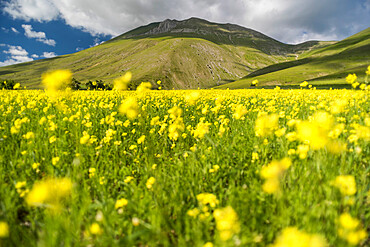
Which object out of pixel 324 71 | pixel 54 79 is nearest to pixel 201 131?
pixel 54 79

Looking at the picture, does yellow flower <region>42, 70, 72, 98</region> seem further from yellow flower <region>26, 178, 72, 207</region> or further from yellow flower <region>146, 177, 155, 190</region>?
yellow flower <region>146, 177, 155, 190</region>

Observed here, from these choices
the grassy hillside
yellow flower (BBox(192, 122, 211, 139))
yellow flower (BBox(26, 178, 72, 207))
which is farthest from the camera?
the grassy hillside

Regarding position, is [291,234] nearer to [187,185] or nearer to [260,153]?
[187,185]

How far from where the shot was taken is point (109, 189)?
2697mm

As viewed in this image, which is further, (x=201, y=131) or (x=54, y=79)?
(x=201, y=131)

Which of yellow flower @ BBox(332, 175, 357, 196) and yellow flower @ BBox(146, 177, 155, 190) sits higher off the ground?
yellow flower @ BBox(146, 177, 155, 190)

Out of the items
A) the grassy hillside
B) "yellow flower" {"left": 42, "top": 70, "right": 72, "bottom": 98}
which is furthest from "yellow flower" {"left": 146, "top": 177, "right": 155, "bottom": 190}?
the grassy hillside

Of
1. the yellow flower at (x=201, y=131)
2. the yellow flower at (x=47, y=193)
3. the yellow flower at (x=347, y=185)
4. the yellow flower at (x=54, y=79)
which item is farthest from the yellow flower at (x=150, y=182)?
the yellow flower at (x=54, y=79)

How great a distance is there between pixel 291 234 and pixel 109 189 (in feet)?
7.78

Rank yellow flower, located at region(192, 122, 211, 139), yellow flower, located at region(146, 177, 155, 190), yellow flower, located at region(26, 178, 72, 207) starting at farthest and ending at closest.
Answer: yellow flower, located at region(192, 122, 211, 139)
yellow flower, located at region(146, 177, 155, 190)
yellow flower, located at region(26, 178, 72, 207)

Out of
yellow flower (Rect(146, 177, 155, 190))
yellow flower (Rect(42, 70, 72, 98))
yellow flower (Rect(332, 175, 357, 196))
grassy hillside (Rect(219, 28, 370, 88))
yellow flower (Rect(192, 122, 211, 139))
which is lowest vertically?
yellow flower (Rect(332, 175, 357, 196))

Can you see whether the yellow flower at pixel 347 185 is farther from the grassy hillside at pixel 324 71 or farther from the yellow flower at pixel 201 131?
the grassy hillside at pixel 324 71

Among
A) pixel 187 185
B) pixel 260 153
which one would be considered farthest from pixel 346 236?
pixel 260 153

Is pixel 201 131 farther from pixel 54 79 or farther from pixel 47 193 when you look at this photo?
pixel 54 79
